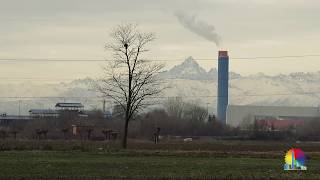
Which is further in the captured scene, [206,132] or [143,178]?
[206,132]

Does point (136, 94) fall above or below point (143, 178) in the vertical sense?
above

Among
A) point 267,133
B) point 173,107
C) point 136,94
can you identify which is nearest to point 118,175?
point 136,94

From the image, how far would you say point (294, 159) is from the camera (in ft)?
88.5

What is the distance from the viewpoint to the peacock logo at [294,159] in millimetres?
26188

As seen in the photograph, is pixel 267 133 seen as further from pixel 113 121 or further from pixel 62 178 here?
pixel 62 178

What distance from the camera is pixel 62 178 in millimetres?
23125

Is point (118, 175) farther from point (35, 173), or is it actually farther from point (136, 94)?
point (136, 94)

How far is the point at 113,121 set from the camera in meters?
135

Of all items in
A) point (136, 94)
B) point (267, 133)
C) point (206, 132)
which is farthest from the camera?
point (206, 132)

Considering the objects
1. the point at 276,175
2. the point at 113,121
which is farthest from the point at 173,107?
the point at 276,175

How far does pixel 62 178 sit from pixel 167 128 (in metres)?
123

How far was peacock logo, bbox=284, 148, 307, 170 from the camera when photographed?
85.9ft

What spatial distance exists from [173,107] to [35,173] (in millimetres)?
155616

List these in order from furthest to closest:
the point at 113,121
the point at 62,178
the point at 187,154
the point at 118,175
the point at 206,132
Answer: the point at 206,132
the point at 113,121
the point at 187,154
the point at 118,175
the point at 62,178
